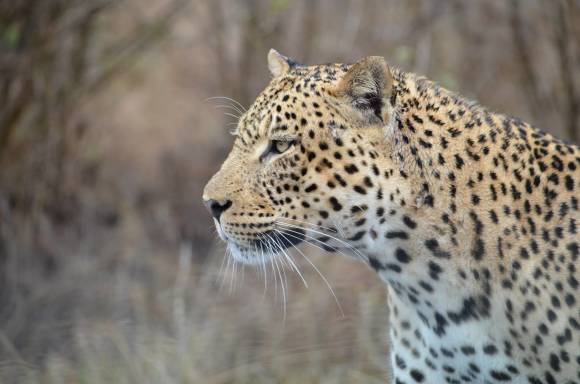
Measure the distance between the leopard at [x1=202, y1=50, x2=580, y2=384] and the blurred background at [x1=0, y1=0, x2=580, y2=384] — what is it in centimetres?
85

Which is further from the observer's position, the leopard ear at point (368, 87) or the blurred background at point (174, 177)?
Result: the blurred background at point (174, 177)

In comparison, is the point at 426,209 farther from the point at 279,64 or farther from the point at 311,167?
the point at 279,64

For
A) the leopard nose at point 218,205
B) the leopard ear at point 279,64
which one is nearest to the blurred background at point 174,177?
the leopard ear at point 279,64

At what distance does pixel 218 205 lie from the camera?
490cm

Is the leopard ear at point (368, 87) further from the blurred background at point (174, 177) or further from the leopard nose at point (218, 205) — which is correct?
the blurred background at point (174, 177)

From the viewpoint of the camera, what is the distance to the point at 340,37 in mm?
11492

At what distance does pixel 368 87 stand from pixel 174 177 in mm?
7525

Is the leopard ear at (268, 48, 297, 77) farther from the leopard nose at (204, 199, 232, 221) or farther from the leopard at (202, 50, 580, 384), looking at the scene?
the leopard nose at (204, 199, 232, 221)

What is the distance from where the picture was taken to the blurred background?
6895 millimetres

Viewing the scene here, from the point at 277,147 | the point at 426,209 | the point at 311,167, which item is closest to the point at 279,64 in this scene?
the point at 277,147

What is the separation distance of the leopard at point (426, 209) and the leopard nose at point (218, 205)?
1cm

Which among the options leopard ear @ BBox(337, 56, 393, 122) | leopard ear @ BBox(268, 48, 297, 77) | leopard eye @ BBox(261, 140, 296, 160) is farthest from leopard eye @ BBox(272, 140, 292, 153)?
leopard ear @ BBox(268, 48, 297, 77)

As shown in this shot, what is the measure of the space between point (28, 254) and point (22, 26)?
6.74ft

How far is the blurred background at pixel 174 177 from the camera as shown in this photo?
6.89 m
